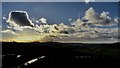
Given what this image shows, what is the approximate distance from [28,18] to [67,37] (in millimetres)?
696

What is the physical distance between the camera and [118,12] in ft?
471

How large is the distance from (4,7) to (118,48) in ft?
6.38

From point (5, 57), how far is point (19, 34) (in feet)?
1.47

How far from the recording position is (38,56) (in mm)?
143500

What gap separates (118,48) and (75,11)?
0.91 meters

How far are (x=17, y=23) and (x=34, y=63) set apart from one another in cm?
71

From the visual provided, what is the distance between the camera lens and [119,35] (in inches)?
5645

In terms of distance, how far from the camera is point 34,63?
470ft

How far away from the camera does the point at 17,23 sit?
14350 cm

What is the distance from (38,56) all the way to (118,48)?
129 cm

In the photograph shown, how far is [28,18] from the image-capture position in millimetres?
143500

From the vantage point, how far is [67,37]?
14350 cm

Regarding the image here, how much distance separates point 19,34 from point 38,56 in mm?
467

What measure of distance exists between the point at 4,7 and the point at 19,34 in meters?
0.50
